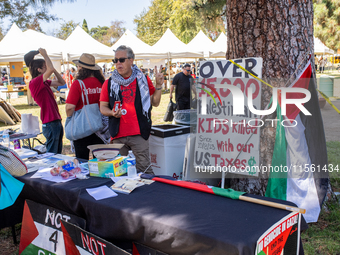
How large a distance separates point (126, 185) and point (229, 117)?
1498mm

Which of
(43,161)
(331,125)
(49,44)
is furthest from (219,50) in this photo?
(43,161)

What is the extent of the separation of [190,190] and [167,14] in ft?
116

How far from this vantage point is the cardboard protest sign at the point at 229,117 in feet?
10.3

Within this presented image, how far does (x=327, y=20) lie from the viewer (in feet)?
102

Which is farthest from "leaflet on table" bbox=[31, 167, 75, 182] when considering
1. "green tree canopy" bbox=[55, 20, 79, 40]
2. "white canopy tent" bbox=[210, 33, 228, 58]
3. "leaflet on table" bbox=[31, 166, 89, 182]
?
"green tree canopy" bbox=[55, 20, 79, 40]

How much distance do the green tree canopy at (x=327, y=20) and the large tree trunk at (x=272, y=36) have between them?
97.8 feet

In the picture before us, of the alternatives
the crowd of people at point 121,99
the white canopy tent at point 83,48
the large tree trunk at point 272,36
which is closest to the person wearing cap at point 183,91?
the crowd of people at point 121,99

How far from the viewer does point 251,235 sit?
57.1 inches

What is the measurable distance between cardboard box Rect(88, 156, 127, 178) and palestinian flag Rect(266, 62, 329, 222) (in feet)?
5.15

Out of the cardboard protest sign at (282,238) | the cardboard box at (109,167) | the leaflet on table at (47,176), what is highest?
the cardboard box at (109,167)

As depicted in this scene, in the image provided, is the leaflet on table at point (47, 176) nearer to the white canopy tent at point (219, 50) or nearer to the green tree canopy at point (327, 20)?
the white canopy tent at point (219, 50)

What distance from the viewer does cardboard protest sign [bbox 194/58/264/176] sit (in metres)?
3.13

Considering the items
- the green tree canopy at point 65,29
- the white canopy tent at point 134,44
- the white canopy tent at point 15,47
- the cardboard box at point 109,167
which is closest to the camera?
the cardboard box at point 109,167

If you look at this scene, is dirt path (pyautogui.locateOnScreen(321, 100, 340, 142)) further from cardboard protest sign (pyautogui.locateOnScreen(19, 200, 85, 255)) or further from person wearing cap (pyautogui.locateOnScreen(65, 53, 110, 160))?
cardboard protest sign (pyautogui.locateOnScreen(19, 200, 85, 255))
